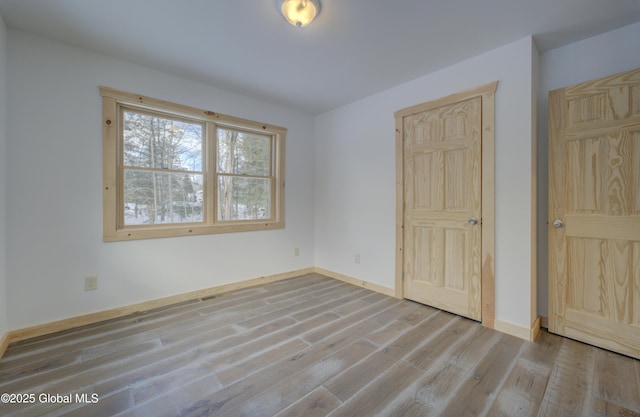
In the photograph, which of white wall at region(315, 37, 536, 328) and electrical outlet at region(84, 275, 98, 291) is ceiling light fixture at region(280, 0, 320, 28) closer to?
white wall at region(315, 37, 536, 328)

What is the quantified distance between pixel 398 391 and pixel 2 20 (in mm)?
3768

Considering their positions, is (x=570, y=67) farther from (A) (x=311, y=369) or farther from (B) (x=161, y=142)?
(B) (x=161, y=142)

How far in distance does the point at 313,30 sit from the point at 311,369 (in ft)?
8.14

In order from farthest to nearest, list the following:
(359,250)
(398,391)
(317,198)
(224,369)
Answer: (317,198), (359,250), (224,369), (398,391)

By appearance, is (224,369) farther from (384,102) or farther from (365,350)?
(384,102)

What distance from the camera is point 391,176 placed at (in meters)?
3.20

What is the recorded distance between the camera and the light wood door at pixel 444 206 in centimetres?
252

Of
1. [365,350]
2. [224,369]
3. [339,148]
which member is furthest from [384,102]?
[224,369]

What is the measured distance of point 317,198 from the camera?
422 centimetres

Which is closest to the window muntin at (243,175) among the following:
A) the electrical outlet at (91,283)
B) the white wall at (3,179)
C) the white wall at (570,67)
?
the electrical outlet at (91,283)

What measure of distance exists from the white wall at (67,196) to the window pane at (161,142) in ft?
0.80

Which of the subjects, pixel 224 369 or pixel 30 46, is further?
pixel 30 46

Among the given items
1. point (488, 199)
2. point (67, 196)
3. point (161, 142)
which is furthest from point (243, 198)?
point (488, 199)

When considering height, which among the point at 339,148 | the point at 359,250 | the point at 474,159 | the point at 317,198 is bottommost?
the point at 359,250
